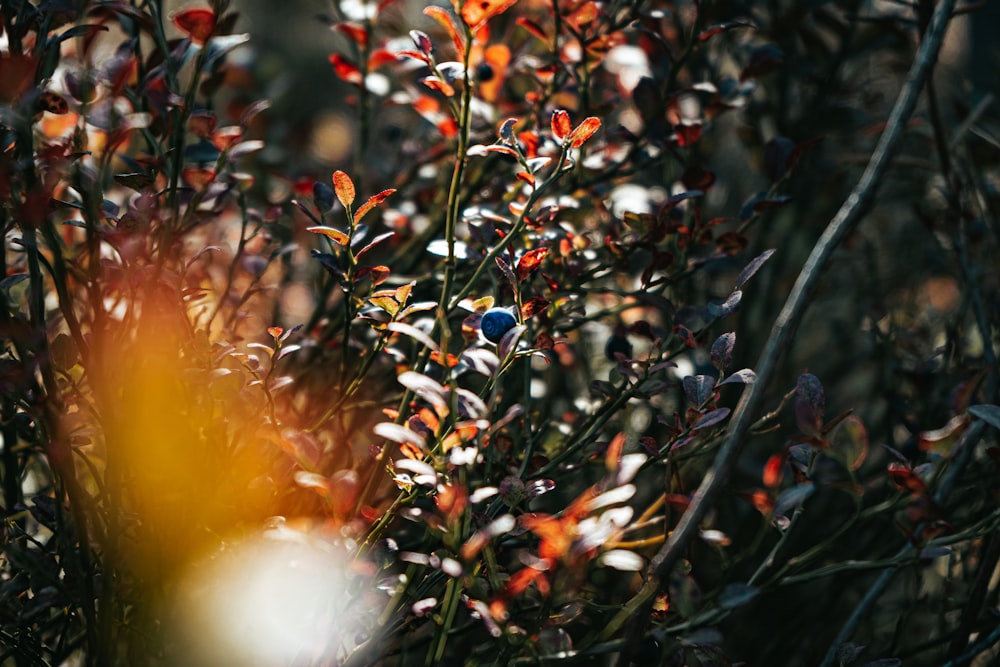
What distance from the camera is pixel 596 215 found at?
4.57 ft

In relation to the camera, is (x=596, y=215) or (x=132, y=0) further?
(x=596, y=215)

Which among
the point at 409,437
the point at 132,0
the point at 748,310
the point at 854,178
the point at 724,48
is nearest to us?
the point at 409,437

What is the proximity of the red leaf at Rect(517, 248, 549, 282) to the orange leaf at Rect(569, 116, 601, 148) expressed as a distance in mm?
111

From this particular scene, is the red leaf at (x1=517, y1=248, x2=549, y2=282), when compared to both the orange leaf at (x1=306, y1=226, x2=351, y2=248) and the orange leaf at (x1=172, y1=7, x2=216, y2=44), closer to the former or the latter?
the orange leaf at (x1=306, y1=226, x2=351, y2=248)

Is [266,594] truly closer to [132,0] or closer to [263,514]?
[263,514]

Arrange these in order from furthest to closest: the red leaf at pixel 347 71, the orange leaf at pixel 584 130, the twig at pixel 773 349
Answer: the red leaf at pixel 347 71 < the orange leaf at pixel 584 130 < the twig at pixel 773 349

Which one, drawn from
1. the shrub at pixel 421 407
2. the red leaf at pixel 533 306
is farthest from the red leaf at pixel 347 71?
the red leaf at pixel 533 306

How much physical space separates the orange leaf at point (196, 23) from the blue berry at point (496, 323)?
0.42 meters

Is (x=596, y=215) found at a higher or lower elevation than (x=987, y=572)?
higher

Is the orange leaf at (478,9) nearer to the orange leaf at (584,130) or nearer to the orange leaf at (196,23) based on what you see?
the orange leaf at (584,130)

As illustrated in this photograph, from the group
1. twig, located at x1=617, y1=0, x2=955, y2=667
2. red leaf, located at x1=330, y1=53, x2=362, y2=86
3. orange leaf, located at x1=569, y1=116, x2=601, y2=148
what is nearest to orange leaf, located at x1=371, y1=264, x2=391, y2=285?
orange leaf, located at x1=569, y1=116, x2=601, y2=148

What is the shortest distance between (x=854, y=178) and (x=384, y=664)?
1617 millimetres

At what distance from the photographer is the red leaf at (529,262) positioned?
82 centimetres

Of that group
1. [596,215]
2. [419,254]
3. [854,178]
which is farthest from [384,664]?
[854,178]
